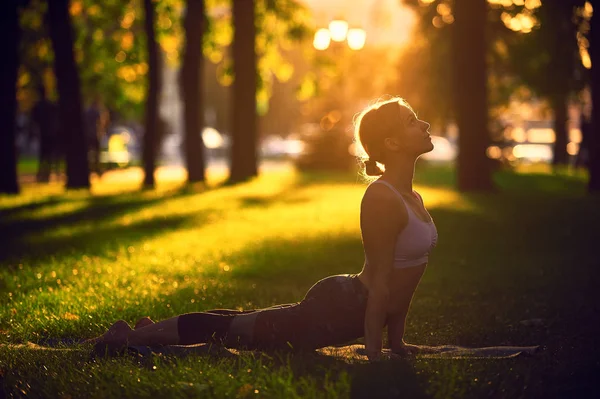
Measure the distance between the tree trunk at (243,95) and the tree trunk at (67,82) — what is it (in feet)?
15.9

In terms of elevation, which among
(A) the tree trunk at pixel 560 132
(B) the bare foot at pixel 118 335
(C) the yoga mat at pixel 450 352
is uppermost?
(B) the bare foot at pixel 118 335

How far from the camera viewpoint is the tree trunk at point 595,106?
20.4 meters

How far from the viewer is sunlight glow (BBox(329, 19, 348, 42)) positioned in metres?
27.0

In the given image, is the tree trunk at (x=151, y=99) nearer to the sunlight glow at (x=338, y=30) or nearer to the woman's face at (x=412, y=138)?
the sunlight glow at (x=338, y=30)

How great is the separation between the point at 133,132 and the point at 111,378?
7233cm

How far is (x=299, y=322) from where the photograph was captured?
5684 mm

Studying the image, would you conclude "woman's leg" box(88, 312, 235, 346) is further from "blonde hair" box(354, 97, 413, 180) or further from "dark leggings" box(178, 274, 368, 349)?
"blonde hair" box(354, 97, 413, 180)

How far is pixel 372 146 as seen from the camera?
566 cm

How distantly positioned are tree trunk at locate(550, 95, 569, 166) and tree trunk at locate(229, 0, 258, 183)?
14.4 metres

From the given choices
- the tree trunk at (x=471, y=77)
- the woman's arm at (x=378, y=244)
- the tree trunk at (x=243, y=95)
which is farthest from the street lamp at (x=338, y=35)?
the woman's arm at (x=378, y=244)

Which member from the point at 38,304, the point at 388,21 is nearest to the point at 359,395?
the point at 38,304

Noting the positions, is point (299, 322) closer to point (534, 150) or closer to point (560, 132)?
point (560, 132)

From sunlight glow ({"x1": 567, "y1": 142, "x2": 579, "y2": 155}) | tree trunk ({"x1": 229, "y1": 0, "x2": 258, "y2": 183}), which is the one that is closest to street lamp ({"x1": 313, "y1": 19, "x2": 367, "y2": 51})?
tree trunk ({"x1": 229, "y1": 0, "x2": 258, "y2": 183})

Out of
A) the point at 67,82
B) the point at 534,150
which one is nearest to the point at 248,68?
the point at 67,82
